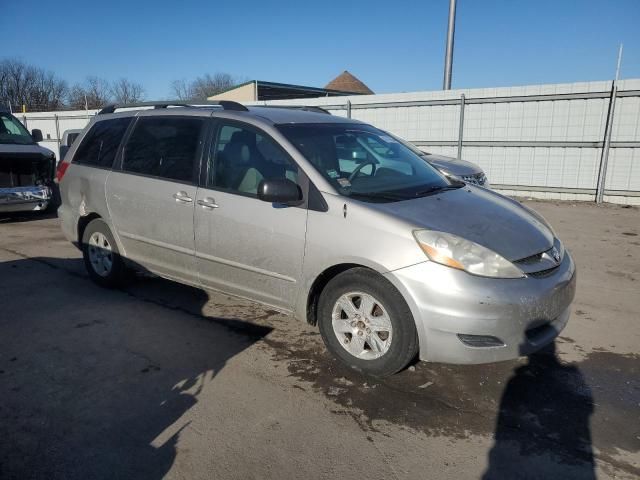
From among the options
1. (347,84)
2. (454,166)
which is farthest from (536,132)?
(347,84)

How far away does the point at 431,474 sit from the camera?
251 cm

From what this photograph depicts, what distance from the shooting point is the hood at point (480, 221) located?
319cm

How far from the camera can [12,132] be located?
970 centimetres

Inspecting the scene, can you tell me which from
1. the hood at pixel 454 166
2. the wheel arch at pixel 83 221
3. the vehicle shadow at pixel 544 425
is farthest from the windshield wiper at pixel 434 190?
the hood at pixel 454 166

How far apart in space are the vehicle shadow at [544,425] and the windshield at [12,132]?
984cm

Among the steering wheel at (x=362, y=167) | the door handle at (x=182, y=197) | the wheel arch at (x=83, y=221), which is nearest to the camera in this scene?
the steering wheel at (x=362, y=167)

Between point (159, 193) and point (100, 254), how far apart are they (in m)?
1.36

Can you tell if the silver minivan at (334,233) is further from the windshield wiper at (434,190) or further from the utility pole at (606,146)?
the utility pole at (606,146)

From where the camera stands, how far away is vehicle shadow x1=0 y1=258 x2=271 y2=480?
2.62m

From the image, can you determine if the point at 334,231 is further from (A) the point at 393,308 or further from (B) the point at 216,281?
(B) the point at 216,281

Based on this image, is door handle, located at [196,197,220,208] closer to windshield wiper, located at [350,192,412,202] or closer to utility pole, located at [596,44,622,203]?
windshield wiper, located at [350,192,412,202]

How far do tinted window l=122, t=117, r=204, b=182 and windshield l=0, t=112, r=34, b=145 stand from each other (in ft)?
20.2

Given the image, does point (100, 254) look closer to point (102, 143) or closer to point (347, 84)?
point (102, 143)

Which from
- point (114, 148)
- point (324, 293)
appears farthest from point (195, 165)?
point (324, 293)
